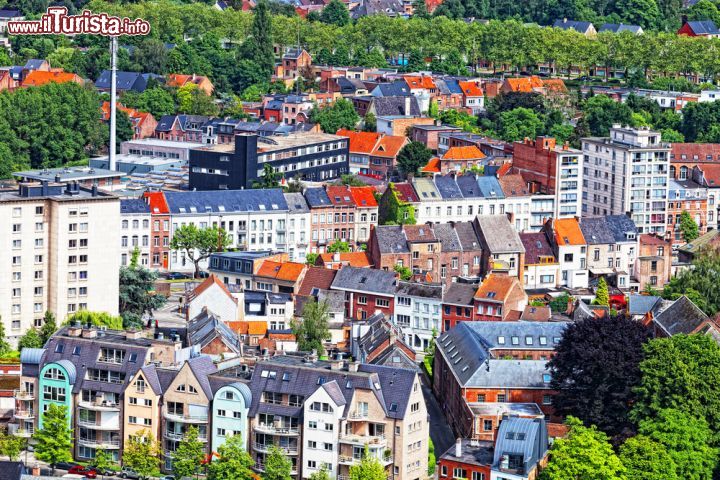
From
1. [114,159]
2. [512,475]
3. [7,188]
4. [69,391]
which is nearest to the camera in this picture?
[512,475]

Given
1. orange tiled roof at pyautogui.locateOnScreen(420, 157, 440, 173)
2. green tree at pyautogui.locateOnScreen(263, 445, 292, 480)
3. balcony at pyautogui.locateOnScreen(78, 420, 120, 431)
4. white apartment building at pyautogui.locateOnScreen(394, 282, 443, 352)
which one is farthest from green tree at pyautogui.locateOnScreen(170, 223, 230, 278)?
green tree at pyautogui.locateOnScreen(263, 445, 292, 480)

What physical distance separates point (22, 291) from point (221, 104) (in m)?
80.7

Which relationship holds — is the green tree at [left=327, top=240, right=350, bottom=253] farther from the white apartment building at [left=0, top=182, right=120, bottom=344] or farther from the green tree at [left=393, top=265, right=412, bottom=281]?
the white apartment building at [left=0, top=182, right=120, bottom=344]

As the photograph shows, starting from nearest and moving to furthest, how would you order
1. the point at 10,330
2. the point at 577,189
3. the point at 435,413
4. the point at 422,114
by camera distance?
the point at 435,413
the point at 10,330
the point at 577,189
the point at 422,114

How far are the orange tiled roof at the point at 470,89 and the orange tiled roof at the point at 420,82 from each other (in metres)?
2.98

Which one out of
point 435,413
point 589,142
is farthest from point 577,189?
point 435,413

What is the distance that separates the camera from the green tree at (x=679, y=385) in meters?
91.7

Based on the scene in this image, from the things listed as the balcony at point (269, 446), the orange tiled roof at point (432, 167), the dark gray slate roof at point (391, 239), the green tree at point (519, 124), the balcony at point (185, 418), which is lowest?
the balcony at point (269, 446)

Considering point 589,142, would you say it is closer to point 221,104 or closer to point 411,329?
point 411,329

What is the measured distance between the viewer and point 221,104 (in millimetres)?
191000

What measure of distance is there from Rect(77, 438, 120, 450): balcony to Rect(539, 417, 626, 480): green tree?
19.7 metres

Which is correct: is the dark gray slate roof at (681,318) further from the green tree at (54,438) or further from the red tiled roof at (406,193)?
the red tiled roof at (406,193)

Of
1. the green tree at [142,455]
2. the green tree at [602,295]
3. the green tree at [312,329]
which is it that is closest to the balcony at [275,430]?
the green tree at [142,455]

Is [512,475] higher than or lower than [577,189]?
lower
